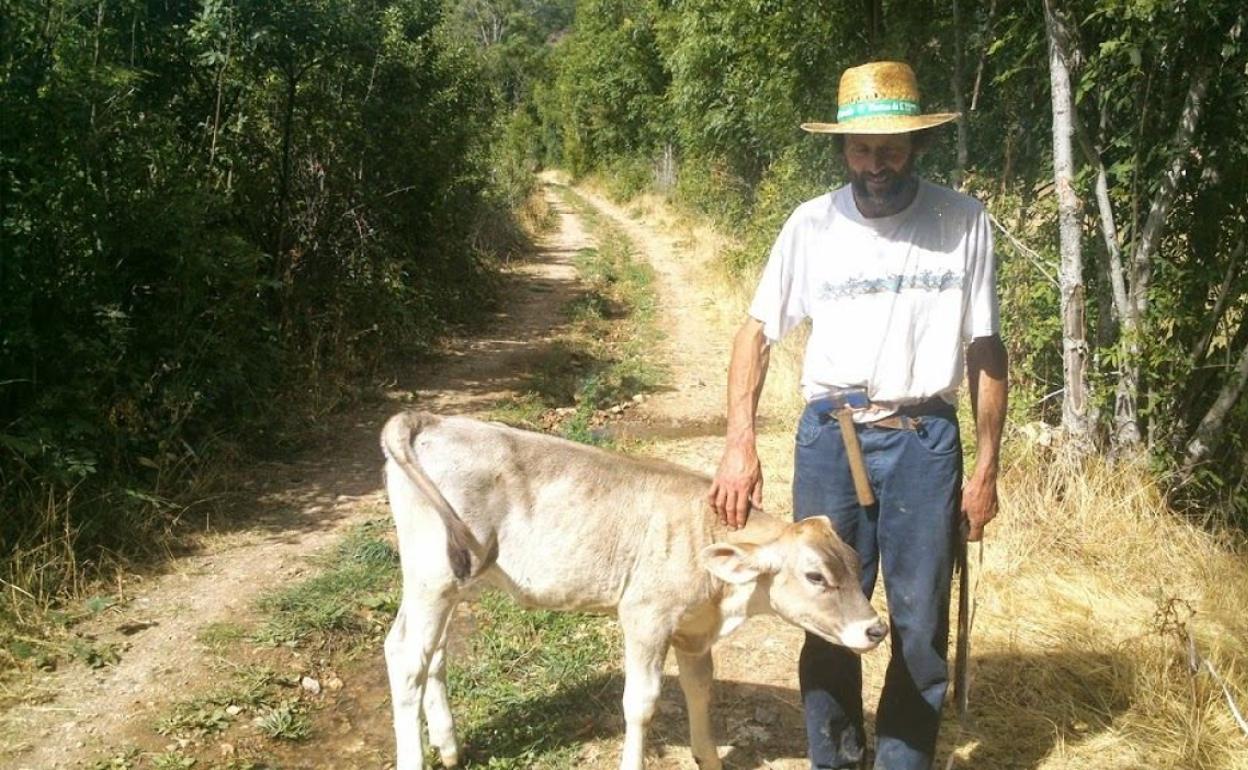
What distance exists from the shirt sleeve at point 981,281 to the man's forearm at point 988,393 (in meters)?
0.09

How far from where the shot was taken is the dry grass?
490cm

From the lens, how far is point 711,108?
64.3ft

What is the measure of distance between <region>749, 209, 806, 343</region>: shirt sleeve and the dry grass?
6.82 feet

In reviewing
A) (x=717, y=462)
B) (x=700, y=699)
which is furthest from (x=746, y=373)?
(x=717, y=462)

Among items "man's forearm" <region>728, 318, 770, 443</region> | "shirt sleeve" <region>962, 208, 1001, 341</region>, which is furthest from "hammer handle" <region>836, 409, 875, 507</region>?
"shirt sleeve" <region>962, 208, 1001, 341</region>

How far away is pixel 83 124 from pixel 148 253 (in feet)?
3.67

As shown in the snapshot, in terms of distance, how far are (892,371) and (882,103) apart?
105 centimetres

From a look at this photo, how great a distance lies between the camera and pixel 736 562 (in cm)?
422

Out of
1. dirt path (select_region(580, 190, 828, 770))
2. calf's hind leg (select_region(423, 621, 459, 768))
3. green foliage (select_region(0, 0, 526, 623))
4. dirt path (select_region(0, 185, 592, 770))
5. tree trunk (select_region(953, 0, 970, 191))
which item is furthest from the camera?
tree trunk (select_region(953, 0, 970, 191))

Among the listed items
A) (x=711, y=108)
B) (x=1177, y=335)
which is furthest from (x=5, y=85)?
(x=711, y=108)

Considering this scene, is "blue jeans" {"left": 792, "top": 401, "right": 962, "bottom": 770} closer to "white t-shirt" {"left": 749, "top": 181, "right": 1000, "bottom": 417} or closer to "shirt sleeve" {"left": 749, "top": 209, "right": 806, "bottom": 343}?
"white t-shirt" {"left": 749, "top": 181, "right": 1000, "bottom": 417}

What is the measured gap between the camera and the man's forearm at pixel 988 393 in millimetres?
4070

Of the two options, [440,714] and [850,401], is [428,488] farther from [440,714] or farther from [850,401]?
[850,401]

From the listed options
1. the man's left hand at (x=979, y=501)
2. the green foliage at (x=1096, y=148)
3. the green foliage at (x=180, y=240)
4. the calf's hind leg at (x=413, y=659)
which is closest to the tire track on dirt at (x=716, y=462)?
the calf's hind leg at (x=413, y=659)
